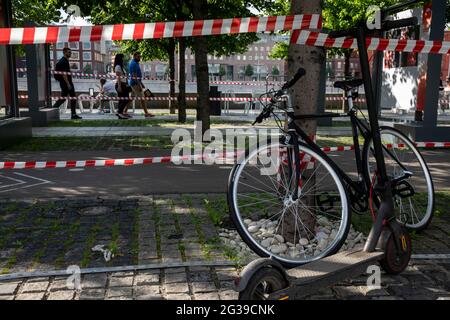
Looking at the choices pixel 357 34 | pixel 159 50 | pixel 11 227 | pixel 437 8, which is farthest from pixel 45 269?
pixel 159 50

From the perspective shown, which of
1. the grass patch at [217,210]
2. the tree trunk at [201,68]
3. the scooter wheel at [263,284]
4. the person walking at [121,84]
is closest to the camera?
the scooter wheel at [263,284]

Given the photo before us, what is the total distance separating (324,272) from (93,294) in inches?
59.7

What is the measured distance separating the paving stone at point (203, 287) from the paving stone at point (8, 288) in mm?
1223

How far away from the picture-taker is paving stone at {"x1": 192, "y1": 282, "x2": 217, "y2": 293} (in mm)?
3242

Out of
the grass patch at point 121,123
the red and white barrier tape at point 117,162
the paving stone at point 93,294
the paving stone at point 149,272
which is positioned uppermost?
the red and white barrier tape at point 117,162

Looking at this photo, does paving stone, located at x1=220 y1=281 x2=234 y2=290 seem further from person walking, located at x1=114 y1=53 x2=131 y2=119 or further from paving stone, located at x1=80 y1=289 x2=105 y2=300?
person walking, located at x1=114 y1=53 x2=131 y2=119

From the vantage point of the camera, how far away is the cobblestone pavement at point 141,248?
3240 mm

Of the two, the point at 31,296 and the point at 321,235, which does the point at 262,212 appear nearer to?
the point at 321,235

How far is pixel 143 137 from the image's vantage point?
37.5ft

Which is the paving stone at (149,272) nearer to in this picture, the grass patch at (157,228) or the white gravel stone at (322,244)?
the grass patch at (157,228)

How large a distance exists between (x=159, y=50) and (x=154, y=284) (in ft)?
67.5

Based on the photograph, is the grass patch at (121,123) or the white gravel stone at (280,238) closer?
the white gravel stone at (280,238)

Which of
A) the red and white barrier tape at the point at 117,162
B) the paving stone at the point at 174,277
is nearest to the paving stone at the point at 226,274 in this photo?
the paving stone at the point at 174,277

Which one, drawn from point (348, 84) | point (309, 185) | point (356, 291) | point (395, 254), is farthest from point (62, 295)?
point (348, 84)
